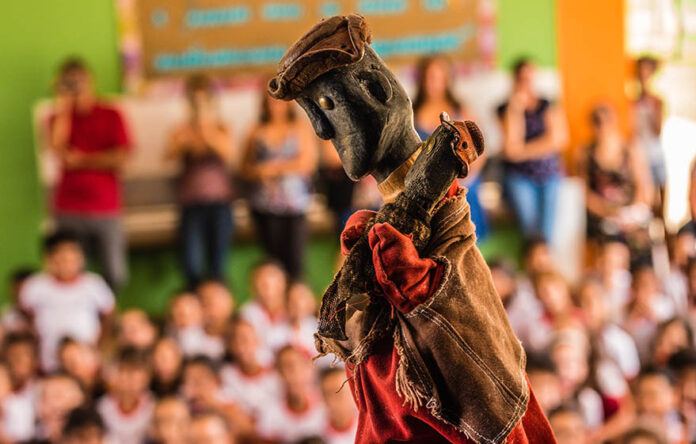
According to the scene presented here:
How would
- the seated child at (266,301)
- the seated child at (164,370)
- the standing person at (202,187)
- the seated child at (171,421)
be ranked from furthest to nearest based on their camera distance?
the standing person at (202,187) < the seated child at (266,301) < the seated child at (164,370) < the seated child at (171,421)

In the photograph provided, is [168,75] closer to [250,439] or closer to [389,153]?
[250,439]

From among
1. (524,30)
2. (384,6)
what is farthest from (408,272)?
(524,30)

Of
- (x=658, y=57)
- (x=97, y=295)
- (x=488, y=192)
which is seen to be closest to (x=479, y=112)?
(x=488, y=192)

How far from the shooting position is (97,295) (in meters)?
4.38

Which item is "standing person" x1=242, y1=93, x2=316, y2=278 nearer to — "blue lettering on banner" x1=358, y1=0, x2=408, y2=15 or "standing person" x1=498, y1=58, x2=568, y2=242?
"standing person" x1=498, y1=58, x2=568, y2=242

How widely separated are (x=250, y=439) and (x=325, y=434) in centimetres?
28

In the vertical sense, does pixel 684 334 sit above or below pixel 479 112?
below

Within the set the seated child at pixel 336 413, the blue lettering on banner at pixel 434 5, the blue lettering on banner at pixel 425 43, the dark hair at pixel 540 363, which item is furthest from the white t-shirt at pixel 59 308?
the blue lettering on banner at pixel 434 5

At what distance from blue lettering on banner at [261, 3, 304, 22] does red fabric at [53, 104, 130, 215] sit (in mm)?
1405

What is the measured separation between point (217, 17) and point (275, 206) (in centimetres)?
147

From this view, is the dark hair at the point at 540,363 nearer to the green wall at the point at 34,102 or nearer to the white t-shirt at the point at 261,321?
the white t-shirt at the point at 261,321

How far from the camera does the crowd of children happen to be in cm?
366

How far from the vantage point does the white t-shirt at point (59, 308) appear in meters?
4.29

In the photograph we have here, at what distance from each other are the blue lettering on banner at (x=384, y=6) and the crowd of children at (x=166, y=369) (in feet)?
6.59
